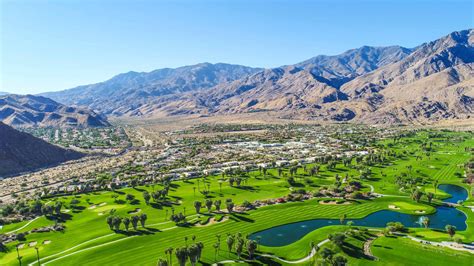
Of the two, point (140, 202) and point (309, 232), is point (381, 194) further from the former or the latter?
point (140, 202)

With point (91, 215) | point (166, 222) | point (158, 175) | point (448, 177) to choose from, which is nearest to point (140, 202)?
point (91, 215)

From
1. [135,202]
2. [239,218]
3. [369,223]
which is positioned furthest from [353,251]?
[135,202]

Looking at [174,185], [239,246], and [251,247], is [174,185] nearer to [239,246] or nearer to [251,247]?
[239,246]

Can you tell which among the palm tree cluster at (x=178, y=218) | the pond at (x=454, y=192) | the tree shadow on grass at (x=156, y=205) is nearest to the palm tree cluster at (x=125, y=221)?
the palm tree cluster at (x=178, y=218)

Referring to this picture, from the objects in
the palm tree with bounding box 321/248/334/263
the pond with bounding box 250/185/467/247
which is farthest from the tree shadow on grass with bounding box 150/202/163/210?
the palm tree with bounding box 321/248/334/263

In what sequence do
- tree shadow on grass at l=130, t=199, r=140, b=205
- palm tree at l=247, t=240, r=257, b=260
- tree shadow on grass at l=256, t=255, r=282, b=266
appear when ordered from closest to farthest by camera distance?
tree shadow on grass at l=256, t=255, r=282, b=266 < palm tree at l=247, t=240, r=257, b=260 < tree shadow on grass at l=130, t=199, r=140, b=205

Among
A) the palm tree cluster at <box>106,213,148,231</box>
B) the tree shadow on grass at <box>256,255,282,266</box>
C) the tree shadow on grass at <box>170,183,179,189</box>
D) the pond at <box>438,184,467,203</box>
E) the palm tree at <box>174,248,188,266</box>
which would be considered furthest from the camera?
the tree shadow on grass at <box>170,183,179,189</box>

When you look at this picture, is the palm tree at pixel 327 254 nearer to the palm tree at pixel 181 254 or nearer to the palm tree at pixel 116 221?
the palm tree at pixel 181 254

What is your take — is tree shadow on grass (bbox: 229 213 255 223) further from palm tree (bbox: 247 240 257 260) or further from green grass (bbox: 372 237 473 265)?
green grass (bbox: 372 237 473 265)
